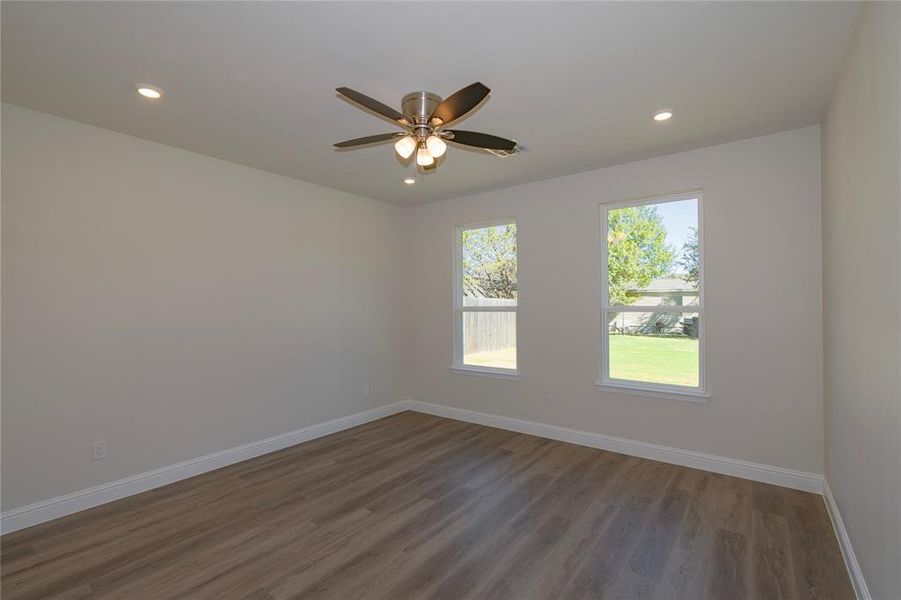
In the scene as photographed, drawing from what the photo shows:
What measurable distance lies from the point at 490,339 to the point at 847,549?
3.39 meters

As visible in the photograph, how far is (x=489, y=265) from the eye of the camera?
5090 millimetres

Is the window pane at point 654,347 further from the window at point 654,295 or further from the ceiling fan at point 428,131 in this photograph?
the ceiling fan at point 428,131

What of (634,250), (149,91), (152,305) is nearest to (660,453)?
(634,250)

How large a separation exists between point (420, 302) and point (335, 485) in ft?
8.97

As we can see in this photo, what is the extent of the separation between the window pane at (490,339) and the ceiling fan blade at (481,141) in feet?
8.80

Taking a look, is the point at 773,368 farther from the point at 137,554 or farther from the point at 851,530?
the point at 137,554

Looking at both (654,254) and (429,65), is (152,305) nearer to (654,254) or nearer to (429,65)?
(429,65)

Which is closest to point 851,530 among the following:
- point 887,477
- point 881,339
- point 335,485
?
point 887,477

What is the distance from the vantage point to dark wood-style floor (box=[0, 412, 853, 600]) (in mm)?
2143

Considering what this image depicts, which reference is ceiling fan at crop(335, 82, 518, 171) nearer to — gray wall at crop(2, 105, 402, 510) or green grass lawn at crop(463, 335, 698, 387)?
gray wall at crop(2, 105, 402, 510)

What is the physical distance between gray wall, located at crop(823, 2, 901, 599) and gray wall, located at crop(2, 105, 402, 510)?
4.27m

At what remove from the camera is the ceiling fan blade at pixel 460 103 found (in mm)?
1909

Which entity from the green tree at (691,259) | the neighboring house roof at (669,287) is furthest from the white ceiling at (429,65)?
the neighboring house roof at (669,287)

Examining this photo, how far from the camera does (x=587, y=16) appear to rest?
74.5 inches
